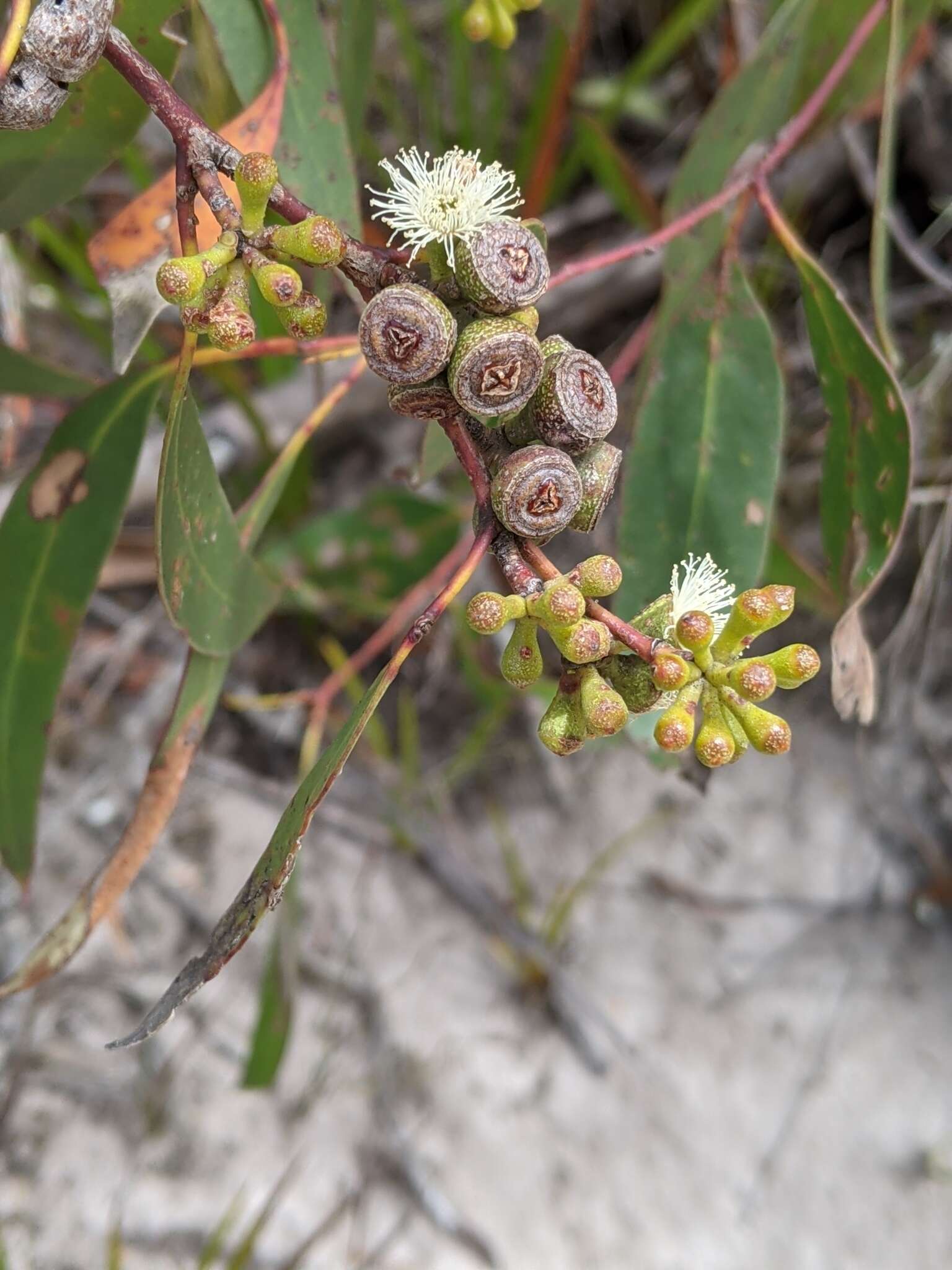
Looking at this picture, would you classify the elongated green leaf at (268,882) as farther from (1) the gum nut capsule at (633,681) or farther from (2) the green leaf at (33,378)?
(2) the green leaf at (33,378)

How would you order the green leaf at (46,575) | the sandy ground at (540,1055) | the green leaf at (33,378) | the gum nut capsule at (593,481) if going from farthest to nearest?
the sandy ground at (540,1055)
the green leaf at (33,378)
the green leaf at (46,575)
the gum nut capsule at (593,481)

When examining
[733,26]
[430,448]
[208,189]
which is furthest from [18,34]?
[733,26]

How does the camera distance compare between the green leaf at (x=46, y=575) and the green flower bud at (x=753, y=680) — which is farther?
the green leaf at (x=46, y=575)

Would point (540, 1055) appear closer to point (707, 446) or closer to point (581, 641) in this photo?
point (707, 446)

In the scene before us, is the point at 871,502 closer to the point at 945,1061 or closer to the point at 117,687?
the point at 945,1061

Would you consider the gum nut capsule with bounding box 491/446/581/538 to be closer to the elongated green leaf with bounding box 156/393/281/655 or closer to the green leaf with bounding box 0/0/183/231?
the elongated green leaf with bounding box 156/393/281/655

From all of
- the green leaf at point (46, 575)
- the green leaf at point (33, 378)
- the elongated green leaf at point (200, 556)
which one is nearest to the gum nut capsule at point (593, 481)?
the elongated green leaf at point (200, 556)

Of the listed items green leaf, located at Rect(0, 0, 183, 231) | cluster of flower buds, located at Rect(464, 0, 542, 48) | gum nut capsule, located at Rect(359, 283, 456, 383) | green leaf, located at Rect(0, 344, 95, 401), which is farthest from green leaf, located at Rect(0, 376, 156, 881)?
gum nut capsule, located at Rect(359, 283, 456, 383)
